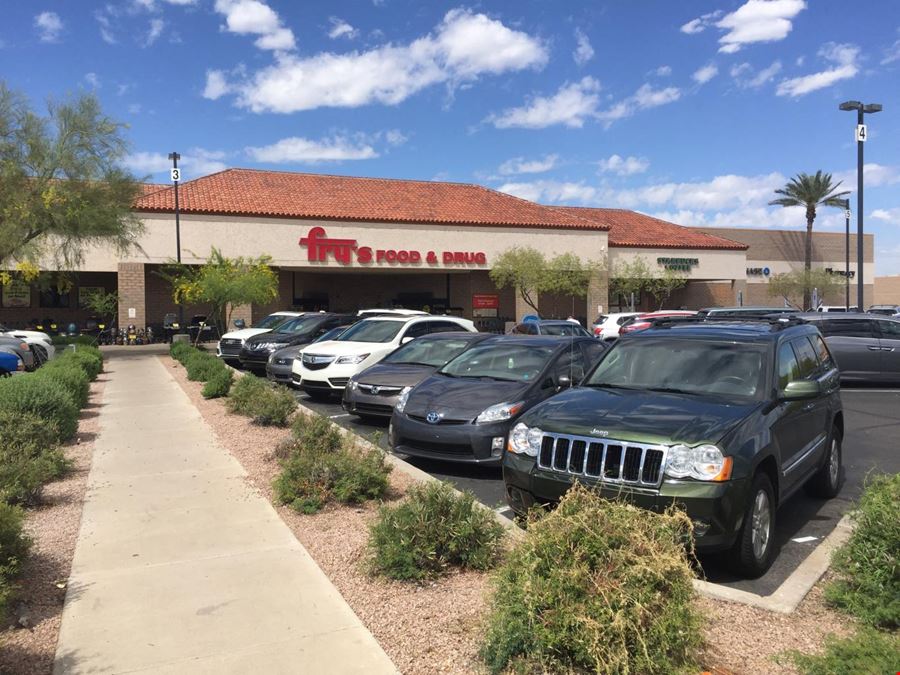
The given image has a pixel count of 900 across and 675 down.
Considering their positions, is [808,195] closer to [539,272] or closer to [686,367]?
[539,272]

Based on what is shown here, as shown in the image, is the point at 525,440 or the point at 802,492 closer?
the point at 525,440

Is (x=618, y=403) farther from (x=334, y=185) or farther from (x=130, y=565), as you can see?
(x=334, y=185)

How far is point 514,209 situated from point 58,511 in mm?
36785

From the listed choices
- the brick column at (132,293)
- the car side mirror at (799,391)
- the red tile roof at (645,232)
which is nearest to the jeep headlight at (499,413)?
the car side mirror at (799,391)

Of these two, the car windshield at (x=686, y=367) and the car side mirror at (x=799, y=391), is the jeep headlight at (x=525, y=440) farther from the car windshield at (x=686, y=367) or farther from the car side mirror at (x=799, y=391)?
the car side mirror at (x=799, y=391)

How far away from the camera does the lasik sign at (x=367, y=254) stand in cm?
Answer: 3462

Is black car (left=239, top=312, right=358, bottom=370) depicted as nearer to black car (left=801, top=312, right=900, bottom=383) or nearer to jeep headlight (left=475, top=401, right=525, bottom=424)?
jeep headlight (left=475, top=401, right=525, bottom=424)

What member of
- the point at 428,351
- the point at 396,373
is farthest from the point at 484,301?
the point at 396,373

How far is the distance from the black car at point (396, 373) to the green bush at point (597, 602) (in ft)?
20.0

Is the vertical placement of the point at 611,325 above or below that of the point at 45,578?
above

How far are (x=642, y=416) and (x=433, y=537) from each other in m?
1.62

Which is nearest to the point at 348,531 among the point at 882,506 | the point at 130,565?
the point at 130,565

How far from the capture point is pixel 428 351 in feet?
36.9

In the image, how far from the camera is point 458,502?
4781mm
